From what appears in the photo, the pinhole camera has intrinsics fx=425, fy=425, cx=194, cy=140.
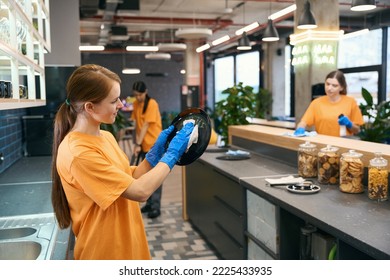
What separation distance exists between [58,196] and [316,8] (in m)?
5.28

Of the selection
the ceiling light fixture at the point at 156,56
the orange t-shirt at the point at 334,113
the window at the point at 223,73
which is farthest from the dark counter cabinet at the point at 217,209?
the window at the point at 223,73

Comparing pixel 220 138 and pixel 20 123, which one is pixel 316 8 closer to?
pixel 220 138

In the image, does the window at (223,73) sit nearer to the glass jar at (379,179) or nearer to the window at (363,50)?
the window at (363,50)

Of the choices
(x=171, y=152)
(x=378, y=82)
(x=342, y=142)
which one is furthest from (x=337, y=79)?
(x=378, y=82)

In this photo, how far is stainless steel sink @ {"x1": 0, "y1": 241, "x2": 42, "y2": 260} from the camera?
1.59 m

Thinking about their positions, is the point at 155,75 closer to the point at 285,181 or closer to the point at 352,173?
the point at 285,181

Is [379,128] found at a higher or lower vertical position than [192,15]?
lower

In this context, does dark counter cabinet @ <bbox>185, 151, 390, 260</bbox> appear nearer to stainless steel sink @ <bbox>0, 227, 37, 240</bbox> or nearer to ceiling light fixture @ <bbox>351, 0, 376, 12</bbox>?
stainless steel sink @ <bbox>0, 227, 37, 240</bbox>

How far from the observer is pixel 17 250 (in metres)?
1.61

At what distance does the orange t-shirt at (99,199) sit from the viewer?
1.27 meters

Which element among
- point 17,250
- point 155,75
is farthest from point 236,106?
point 155,75

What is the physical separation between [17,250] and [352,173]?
157 cm

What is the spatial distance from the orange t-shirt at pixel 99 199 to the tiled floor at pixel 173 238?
185 cm

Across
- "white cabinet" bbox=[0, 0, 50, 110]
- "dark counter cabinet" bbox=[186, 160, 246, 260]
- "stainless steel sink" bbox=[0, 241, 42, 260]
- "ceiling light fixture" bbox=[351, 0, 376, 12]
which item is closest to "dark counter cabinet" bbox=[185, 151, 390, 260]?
"dark counter cabinet" bbox=[186, 160, 246, 260]
